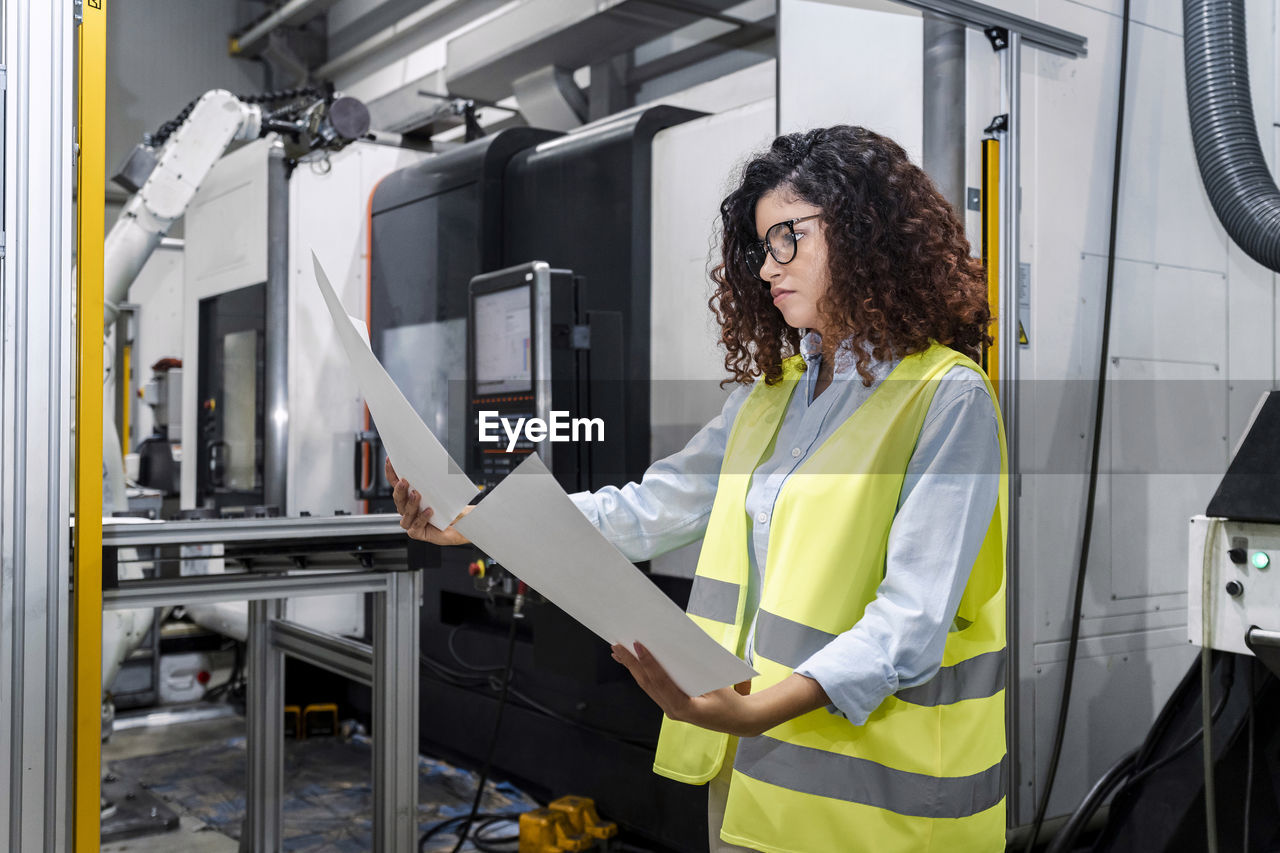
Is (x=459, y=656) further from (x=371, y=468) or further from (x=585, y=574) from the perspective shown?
(x=585, y=574)

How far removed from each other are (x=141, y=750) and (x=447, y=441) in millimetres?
1674

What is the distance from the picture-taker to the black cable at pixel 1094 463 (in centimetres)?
219

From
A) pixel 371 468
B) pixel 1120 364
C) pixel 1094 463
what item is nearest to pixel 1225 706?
pixel 1094 463

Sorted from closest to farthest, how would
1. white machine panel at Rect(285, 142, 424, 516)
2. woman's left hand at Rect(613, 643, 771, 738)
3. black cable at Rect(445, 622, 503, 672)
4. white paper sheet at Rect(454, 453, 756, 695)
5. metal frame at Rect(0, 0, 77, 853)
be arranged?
white paper sheet at Rect(454, 453, 756, 695), woman's left hand at Rect(613, 643, 771, 738), metal frame at Rect(0, 0, 77, 853), black cable at Rect(445, 622, 503, 672), white machine panel at Rect(285, 142, 424, 516)

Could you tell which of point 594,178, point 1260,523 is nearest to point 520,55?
point 594,178

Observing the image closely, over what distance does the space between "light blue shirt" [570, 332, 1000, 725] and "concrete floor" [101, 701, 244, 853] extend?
224 cm

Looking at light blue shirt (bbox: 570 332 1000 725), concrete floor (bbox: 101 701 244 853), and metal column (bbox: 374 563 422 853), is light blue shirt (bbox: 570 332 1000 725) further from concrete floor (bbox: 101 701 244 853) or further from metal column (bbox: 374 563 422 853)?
concrete floor (bbox: 101 701 244 853)

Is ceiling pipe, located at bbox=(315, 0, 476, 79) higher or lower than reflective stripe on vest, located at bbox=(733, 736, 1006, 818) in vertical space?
higher

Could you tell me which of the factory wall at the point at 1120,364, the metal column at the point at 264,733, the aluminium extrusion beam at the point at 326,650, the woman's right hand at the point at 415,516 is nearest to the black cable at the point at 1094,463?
the factory wall at the point at 1120,364

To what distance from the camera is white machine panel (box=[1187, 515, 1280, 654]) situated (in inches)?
65.4

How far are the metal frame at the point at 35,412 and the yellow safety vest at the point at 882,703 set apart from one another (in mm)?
985

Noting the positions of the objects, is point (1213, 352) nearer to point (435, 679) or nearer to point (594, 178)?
point (594, 178)

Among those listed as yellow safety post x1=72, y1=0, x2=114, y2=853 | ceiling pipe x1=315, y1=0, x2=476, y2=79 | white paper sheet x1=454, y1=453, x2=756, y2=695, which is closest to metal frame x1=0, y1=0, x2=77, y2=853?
yellow safety post x1=72, y1=0, x2=114, y2=853

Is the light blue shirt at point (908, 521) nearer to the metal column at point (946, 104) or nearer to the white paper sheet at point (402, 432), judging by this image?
the white paper sheet at point (402, 432)
